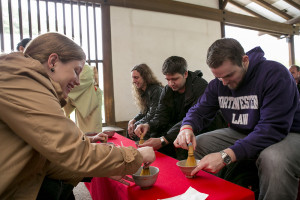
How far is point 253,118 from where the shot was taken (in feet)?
5.14

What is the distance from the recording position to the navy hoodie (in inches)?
52.6

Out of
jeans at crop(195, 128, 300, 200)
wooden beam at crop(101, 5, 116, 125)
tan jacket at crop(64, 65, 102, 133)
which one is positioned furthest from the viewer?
wooden beam at crop(101, 5, 116, 125)

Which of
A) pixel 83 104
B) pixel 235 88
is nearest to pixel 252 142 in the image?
pixel 235 88

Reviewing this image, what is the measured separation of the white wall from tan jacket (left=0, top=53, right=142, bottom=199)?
391 cm

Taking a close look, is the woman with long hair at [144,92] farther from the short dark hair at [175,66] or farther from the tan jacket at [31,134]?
Answer: the tan jacket at [31,134]

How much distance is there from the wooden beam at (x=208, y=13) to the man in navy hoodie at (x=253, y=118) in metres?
3.67

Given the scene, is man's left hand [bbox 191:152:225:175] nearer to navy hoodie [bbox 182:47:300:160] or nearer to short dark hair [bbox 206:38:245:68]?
navy hoodie [bbox 182:47:300:160]

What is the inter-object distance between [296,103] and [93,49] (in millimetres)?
3832

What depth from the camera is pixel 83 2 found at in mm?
4398

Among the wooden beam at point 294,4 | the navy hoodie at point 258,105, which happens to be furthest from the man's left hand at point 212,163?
the wooden beam at point 294,4

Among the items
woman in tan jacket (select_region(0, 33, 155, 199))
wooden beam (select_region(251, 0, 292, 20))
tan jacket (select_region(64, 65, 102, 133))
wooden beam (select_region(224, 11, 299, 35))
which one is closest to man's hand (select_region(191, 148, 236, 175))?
woman in tan jacket (select_region(0, 33, 155, 199))

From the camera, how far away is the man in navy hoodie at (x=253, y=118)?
1234mm

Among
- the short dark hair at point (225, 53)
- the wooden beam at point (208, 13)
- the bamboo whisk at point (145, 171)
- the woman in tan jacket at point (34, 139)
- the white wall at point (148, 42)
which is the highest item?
the wooden beam at point (208, 13)

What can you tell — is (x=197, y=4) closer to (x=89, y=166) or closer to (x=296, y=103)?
(x=296, y=103)
